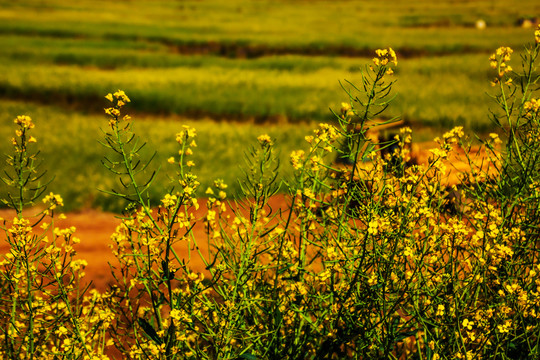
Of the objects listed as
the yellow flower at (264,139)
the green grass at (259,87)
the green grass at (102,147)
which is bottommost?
the green grass at (102,147)

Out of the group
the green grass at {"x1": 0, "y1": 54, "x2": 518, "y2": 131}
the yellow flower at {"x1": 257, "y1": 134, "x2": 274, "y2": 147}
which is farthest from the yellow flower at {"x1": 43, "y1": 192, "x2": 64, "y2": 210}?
the green grass at {"x1": 0, "y1": 54, "x2": 518, "y2": 131}

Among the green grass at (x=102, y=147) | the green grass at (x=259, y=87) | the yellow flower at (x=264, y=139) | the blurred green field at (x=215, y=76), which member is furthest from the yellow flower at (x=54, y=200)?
the green grass at (x=259, y=87)

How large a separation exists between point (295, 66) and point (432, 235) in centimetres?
1961

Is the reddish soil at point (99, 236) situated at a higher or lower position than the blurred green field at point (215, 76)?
lower

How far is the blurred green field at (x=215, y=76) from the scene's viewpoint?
12.3 m

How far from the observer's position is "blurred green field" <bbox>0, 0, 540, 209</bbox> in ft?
40.4

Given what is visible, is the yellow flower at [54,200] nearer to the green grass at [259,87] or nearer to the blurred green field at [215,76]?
the blurred green field at [215,76]

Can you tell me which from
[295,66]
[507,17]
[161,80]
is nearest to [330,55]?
[295,66]

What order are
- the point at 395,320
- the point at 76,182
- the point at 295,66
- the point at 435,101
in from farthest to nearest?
1. the point at 295,66
2. the point at 435,101
3. the point at 76,182
4. the point at 395,320

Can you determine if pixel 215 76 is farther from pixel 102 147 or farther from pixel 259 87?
pixel 102 147

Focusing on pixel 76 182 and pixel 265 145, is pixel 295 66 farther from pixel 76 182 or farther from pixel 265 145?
pixel 265 145

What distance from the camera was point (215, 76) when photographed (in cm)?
2031

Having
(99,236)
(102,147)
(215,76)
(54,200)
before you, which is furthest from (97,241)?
(215,76)

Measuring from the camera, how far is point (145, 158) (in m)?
11.0
